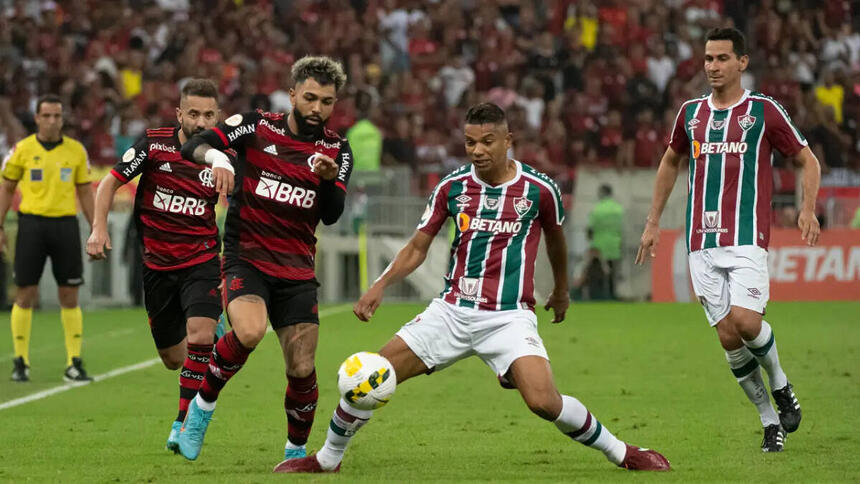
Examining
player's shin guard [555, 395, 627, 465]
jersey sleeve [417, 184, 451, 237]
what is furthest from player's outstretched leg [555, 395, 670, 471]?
jersey sleeve [417, 184, 451, 237]

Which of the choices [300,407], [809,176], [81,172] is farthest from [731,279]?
[81,172]

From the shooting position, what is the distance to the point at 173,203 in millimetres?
9445

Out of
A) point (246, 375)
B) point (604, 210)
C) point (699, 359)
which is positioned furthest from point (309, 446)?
point (604, 210)

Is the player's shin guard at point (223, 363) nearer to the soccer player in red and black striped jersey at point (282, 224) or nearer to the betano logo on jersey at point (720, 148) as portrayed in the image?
the soccer player in red and black striped jersey at point (282, 224)

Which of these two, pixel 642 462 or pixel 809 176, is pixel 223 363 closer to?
pixel 642 462

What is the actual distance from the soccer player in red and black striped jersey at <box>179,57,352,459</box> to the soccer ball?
73 cm

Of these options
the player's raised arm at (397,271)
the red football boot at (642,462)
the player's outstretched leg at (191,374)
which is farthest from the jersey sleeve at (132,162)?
the red football boot at (642,462)

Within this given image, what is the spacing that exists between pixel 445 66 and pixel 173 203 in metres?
18.0

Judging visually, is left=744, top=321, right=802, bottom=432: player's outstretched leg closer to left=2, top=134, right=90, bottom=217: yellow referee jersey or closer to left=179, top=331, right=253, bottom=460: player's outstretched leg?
left=179, top=331, right=253, bottom=460: player's outstretched leg

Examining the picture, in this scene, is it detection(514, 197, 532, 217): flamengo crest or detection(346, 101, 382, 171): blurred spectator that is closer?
detection(514, 197, 532, 217): flamengo crest

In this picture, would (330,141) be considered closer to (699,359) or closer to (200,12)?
(699,359)

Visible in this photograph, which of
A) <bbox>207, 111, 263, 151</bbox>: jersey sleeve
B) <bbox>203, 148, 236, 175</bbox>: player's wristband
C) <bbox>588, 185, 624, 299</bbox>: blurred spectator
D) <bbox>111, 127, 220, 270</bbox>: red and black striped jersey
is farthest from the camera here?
<bbox>588, 185, 624, 299</bbox>: blurred spectator

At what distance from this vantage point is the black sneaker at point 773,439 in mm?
8266

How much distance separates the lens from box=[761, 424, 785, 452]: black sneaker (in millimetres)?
8266
